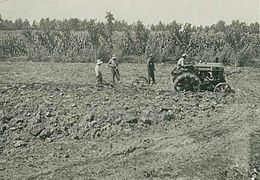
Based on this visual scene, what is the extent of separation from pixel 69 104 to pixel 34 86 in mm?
3063

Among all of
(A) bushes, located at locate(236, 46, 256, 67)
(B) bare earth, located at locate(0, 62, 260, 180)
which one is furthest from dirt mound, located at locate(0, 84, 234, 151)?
(A) bushes, located at locate(236, 46, 256, 67)

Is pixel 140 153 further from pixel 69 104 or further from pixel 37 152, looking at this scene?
pixel 69 104

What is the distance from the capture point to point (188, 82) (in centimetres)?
1589

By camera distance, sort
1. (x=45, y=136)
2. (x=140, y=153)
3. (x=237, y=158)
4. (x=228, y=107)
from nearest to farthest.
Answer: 1. (x=237, y=158)
2. (x=140, y=153)
3. (x=45, y=136)
4. (x=228, y=107)

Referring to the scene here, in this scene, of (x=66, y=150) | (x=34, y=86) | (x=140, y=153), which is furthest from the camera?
(x=34, y=86)

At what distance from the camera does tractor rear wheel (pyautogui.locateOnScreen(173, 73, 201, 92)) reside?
15.7m

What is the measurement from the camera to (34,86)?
1723 cm

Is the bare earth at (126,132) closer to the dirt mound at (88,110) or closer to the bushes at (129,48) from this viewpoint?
the dirt mound at (88,110)

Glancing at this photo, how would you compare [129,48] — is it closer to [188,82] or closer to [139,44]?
[139,44]

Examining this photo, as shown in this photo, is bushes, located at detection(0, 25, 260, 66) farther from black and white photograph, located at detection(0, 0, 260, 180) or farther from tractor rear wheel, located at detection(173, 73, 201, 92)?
tractor rear wheel, located at detection(173, 73, 201, 92)

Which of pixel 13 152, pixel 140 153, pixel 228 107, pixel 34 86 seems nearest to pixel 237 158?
pixel 140 153

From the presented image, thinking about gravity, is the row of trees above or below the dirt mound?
above

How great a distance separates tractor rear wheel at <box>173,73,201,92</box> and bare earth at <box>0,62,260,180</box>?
0.43m

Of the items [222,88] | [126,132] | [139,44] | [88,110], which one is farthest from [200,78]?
[139,44]
